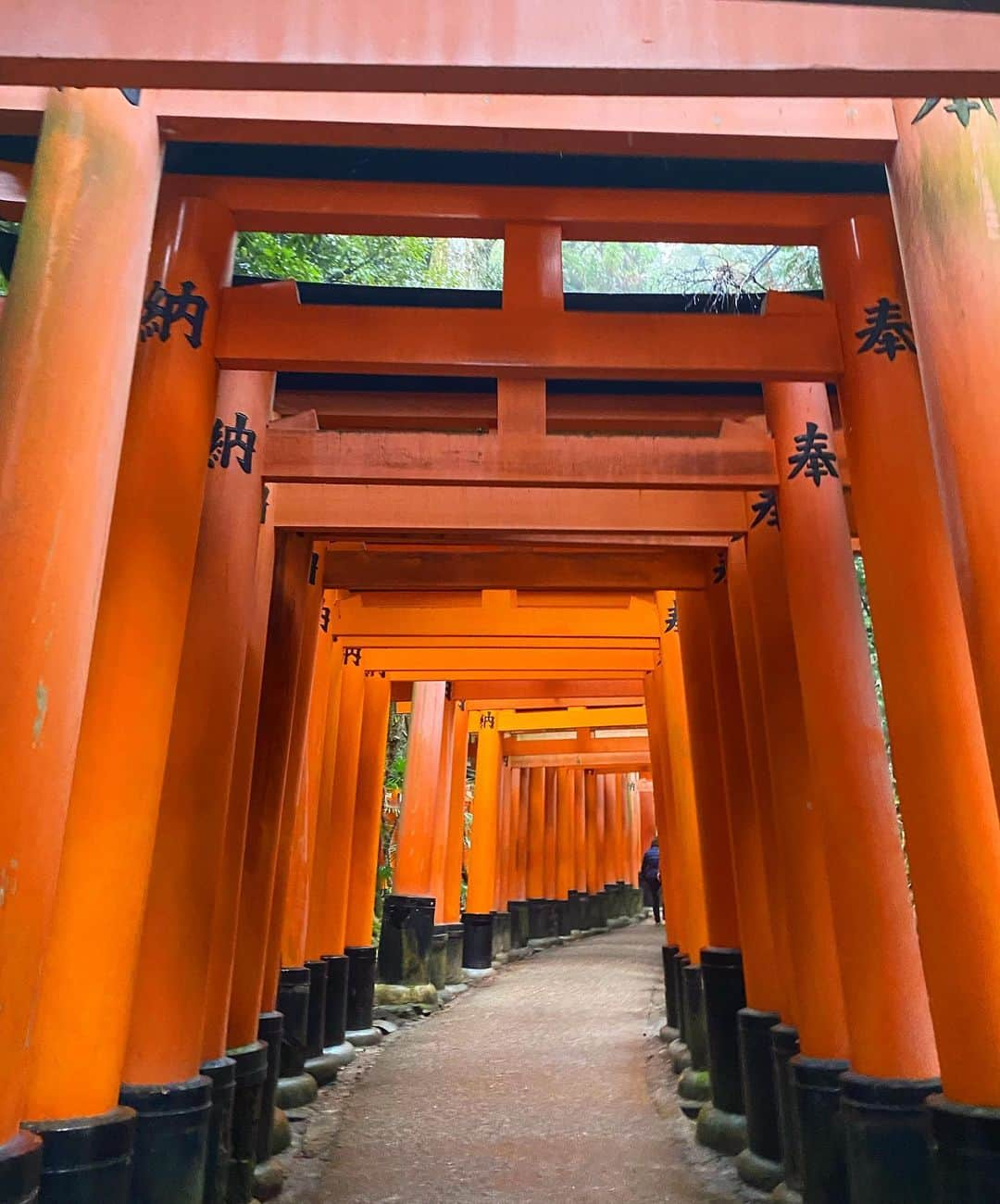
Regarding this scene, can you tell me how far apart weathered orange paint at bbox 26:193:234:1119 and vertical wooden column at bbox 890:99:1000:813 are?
114 inches

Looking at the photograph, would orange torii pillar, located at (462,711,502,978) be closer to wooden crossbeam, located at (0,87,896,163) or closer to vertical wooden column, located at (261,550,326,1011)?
vertical wooden column, located at (261,550,326,1011)

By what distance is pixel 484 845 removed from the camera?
17.0m

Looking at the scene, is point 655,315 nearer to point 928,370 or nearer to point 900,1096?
point 928,370

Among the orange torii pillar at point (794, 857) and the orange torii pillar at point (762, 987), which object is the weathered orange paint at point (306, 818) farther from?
the orange torii pillar at point (794, 857)

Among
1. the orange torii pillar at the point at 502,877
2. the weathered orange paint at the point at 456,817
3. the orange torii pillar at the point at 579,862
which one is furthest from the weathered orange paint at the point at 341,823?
the orange torii pillar at the point at 579,862

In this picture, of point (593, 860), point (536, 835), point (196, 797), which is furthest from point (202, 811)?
point (593, 860)

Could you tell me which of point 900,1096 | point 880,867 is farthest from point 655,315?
point 900,1096

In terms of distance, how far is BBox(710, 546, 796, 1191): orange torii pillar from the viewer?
19.2ft

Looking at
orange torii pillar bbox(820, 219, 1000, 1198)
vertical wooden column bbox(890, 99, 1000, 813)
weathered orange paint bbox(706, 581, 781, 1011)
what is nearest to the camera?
vertical wooden column bbox(890, 99, 1000, 813)

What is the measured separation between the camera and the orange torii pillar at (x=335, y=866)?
973 centimetres

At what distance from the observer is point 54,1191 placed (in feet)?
10.6

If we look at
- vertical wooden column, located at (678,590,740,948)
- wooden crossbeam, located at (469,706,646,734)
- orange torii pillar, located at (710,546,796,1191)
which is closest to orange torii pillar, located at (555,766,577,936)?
wooden crossbeam, located at (469,706,646,734)

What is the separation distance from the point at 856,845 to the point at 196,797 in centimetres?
307

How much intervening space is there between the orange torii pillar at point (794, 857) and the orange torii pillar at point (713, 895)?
1445 millimetres
